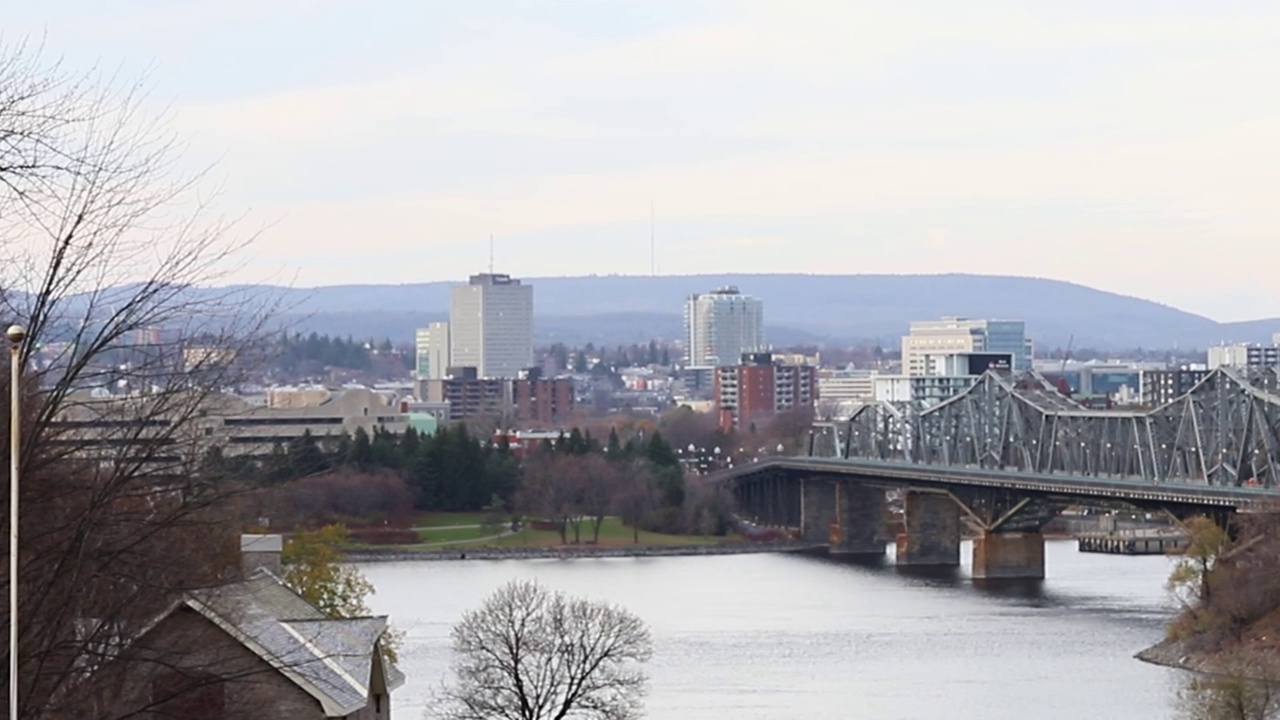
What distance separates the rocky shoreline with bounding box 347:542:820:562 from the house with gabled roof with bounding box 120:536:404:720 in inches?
2730

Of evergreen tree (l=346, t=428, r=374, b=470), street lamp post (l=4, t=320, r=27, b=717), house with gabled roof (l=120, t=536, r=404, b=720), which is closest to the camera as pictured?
street lamp post (l=4, t=320, r=27, b=717)

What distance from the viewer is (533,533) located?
352ft

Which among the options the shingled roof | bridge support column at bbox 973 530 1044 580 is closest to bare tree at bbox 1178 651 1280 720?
the shingled roof

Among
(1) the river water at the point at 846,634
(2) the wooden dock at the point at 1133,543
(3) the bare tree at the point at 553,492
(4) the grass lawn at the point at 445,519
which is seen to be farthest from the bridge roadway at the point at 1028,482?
(4) the grass lawn at the point at 445,519

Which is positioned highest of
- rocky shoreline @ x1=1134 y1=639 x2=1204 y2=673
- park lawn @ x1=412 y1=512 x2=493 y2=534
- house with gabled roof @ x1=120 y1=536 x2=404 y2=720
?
house with gabled roof @ x1=120 y1=536 x2=404 y2=720

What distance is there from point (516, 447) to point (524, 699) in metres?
102

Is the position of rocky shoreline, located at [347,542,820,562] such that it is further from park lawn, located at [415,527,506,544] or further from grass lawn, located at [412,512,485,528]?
grass lawn, located at [412,512,485,528]

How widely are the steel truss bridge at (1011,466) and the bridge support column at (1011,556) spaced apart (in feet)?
0.24

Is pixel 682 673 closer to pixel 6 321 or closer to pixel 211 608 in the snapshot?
pixel 211 608

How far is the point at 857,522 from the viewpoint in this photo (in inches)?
4486

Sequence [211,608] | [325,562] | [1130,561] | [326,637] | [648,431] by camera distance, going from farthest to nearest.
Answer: [648,431]
[1130,561]
[325,562]
[326,637]
[211,608]

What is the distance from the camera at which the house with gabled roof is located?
66.8ft

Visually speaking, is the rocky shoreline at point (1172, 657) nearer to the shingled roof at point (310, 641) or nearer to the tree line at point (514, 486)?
the shingled roof at point (310, 641)

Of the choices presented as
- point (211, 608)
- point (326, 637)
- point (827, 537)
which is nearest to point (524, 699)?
point (326, 637)
